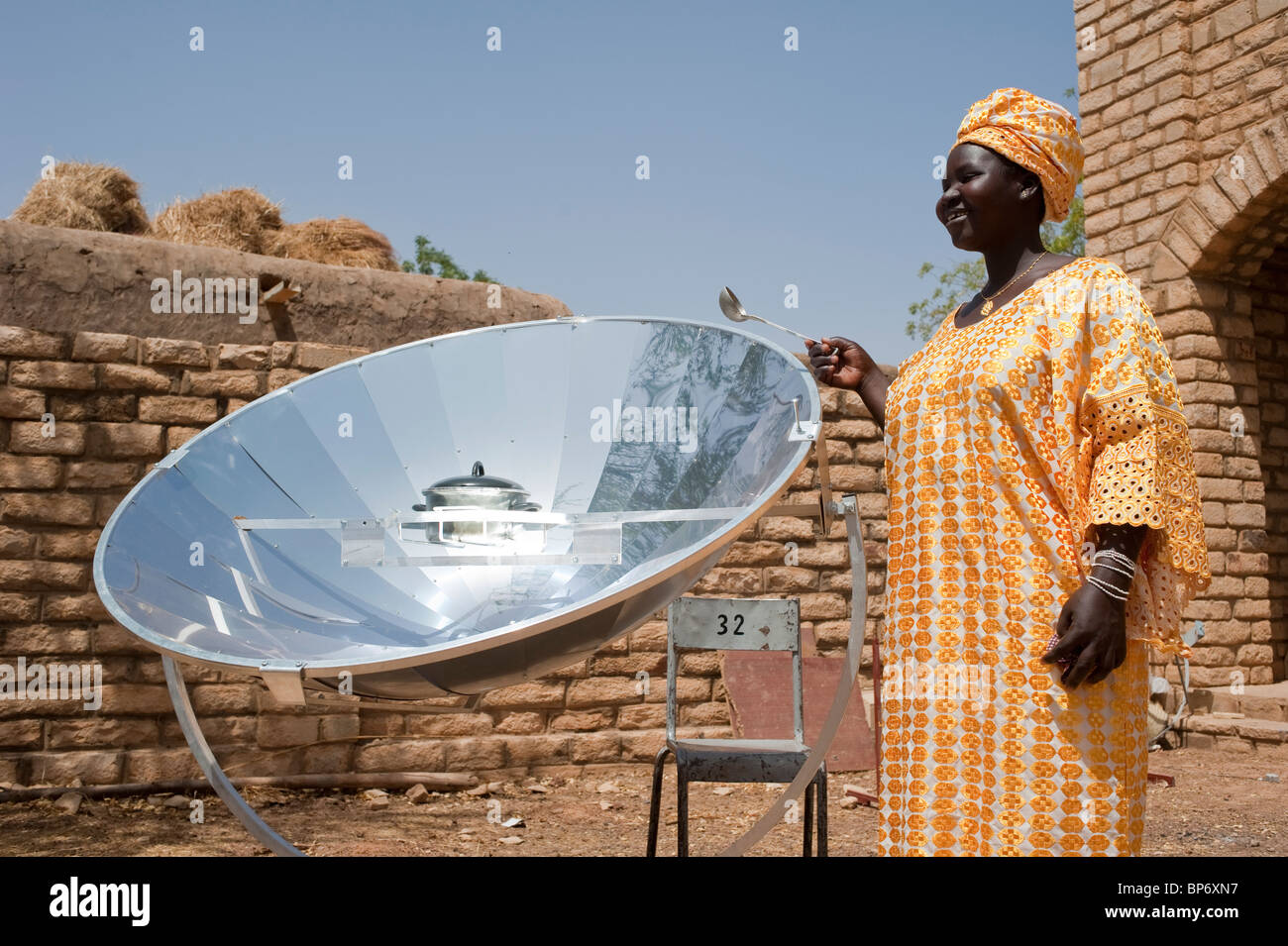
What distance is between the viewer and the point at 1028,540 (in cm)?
183

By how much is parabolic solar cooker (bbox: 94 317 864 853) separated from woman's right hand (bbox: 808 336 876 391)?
0.23 feet

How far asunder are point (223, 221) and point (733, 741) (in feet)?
28.8

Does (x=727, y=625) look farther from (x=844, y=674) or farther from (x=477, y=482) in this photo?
(x=844, y=674)

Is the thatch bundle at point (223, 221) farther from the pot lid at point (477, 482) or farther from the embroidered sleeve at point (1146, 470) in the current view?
the embroidered sleeve at point (1146, 470)

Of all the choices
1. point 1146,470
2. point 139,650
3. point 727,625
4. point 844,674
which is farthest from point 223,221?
point 1146,470

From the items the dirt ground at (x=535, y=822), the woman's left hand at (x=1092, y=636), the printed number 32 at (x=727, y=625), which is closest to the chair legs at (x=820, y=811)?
the printed number 32 at (x=727, y=625)

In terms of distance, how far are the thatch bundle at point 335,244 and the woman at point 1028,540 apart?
31.0 ft

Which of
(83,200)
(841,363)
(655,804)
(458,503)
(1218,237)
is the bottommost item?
(655,804)

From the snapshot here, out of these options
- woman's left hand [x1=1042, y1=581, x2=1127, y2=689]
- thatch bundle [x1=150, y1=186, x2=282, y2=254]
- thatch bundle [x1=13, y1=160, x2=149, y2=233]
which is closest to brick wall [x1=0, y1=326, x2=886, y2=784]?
woman's left hand [x1=1042, y1=581, x2=1127, y2=689]

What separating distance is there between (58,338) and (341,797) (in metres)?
2.53

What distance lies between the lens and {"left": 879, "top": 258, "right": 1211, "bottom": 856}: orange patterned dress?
5.74 feet

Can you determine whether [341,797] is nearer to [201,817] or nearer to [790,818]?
[201,817]

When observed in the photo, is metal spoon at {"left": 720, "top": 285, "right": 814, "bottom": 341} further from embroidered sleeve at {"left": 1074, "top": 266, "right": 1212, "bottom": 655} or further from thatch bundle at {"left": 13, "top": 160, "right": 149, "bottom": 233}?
thatch bundle at {"left": 13, "top": 160, "right": 149, "bottom": 233}
